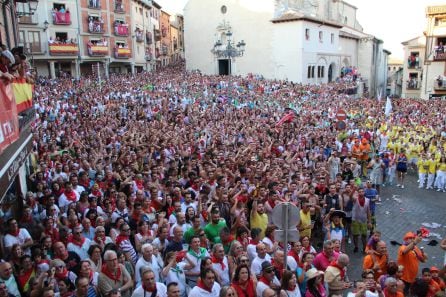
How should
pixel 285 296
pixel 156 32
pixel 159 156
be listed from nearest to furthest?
1. pixel 285 296
2. pixel 159 156
3. pixel 156 32

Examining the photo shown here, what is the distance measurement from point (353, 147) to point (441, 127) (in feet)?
24.5

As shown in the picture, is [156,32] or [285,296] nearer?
[285,296]

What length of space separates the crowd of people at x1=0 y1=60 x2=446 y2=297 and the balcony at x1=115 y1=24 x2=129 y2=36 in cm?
2291

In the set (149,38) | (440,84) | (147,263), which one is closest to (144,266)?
(147,263)

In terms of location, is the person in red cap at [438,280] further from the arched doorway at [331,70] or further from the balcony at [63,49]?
the arched doorway at [331,70]

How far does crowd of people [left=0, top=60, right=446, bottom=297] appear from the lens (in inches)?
211

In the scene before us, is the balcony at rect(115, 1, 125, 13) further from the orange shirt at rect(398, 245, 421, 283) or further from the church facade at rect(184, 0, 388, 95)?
the orange shirt at rect(398, 245, 421, 283)

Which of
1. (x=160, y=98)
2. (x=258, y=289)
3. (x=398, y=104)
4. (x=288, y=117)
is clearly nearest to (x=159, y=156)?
(x=258, y=289)

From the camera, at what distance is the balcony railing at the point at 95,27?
38812mm

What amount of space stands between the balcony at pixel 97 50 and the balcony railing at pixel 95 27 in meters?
1.47

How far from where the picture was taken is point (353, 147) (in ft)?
50.9

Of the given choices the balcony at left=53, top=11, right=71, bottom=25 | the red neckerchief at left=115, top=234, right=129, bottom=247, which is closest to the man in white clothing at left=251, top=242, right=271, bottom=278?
the red neckerchief at left=115, top=234, right=129, bottom=247

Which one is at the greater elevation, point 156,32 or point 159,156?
point 156,32

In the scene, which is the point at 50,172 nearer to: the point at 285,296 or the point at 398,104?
the point at 285,296
